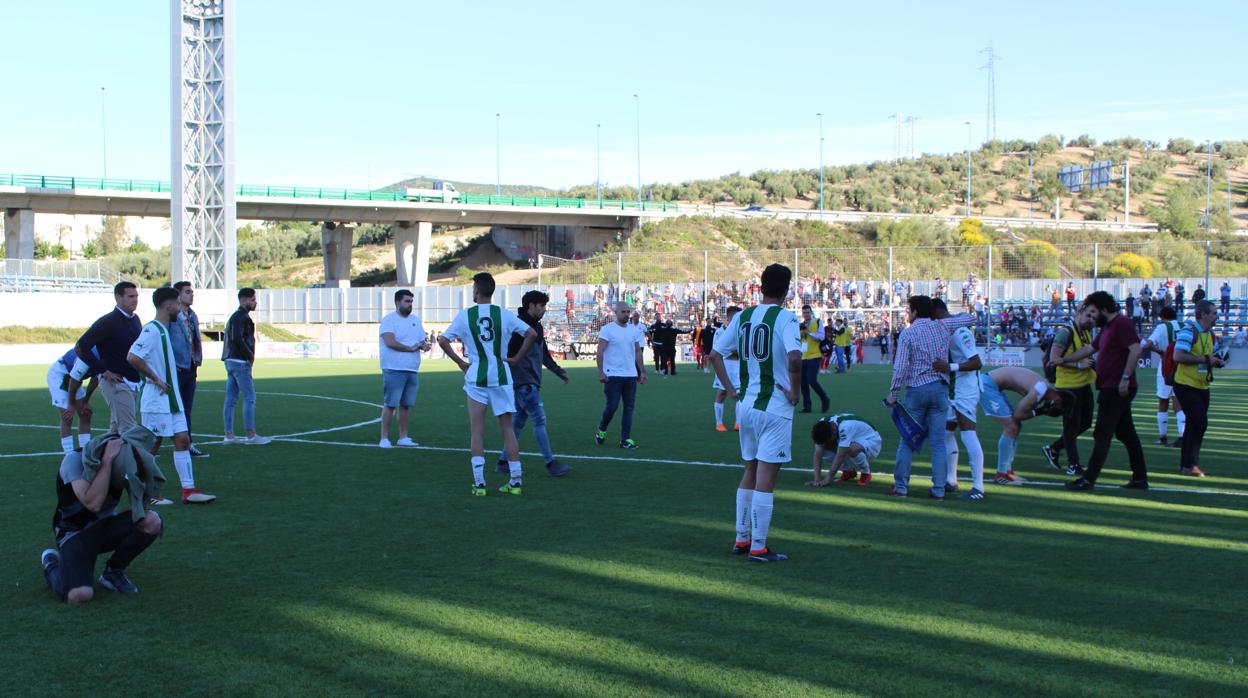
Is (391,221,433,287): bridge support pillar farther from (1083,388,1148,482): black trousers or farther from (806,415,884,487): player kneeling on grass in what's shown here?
(1083,388,1148,482): black trousers

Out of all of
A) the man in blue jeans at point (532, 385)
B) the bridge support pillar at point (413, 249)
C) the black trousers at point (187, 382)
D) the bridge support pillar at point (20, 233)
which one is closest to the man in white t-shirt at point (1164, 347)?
the man in blue jeans at point (532, 385)

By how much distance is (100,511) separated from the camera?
227 inches

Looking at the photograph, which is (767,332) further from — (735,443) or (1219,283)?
(1219,283)

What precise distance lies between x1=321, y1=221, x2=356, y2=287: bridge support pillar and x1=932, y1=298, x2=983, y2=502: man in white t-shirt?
67.4 meters

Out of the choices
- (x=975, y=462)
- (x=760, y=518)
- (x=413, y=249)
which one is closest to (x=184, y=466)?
(x=760, y=518)

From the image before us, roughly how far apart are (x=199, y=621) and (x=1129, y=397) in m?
7.74

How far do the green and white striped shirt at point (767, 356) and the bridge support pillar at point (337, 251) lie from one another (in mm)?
69413

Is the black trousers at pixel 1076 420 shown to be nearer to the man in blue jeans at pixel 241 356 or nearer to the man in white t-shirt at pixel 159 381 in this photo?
the man in white t-shirt at pixel 159 381

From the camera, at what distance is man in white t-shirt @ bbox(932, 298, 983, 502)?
9219mm

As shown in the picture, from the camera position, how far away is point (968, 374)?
988 centimetres

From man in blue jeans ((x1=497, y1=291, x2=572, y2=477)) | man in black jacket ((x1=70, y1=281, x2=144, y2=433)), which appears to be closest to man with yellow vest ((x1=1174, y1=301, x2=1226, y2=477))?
man in blue jeans ((x1=497, y1=291, x2=572, y2=477))

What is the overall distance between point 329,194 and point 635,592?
6603cm

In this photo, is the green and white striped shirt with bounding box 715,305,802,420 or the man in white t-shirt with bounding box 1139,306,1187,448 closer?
the green and white striped shirt with bounding box 715,305,802,420

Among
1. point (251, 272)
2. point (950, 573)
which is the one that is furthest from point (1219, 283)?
point (251, 272)
